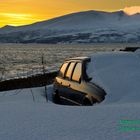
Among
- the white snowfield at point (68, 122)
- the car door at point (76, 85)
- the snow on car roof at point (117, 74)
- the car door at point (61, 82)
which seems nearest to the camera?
the white snowfield at point (68, 122)

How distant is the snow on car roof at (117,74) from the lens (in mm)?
7652

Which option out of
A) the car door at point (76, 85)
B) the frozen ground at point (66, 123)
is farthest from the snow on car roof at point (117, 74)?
the frozen ground at point (66, 123)

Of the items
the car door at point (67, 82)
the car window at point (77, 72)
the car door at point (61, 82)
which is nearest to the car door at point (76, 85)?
the car window at point (77, 72)

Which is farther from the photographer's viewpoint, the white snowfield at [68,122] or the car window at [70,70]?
the car window at [70,70]

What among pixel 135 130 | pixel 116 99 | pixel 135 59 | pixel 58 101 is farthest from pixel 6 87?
pixel 135 130

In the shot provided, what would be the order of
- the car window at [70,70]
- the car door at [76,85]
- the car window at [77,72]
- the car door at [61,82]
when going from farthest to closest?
the car door at [61,82]
the car window at [70,70]
the car window at [77,72]
the car door at [76,85]

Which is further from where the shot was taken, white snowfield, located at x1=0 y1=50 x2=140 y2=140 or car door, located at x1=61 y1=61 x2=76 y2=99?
car door, located at x1=61 y1=61 x2=76 y2=99

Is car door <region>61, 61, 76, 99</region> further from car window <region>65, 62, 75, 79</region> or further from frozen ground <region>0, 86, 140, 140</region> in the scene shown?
frozen ground <region>0, 86, 140, 140</region>

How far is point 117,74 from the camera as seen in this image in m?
8.41

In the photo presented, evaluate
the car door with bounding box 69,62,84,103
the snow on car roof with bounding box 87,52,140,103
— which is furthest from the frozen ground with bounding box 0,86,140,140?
the car door with bounding box 69,62,84,103

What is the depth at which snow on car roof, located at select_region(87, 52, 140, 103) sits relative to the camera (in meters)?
7.65

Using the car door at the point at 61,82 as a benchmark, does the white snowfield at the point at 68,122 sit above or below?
above

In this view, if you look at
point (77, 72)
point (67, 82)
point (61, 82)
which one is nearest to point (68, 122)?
point (77, 72)

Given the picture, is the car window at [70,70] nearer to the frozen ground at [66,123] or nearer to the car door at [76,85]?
the car door at [76,85]
